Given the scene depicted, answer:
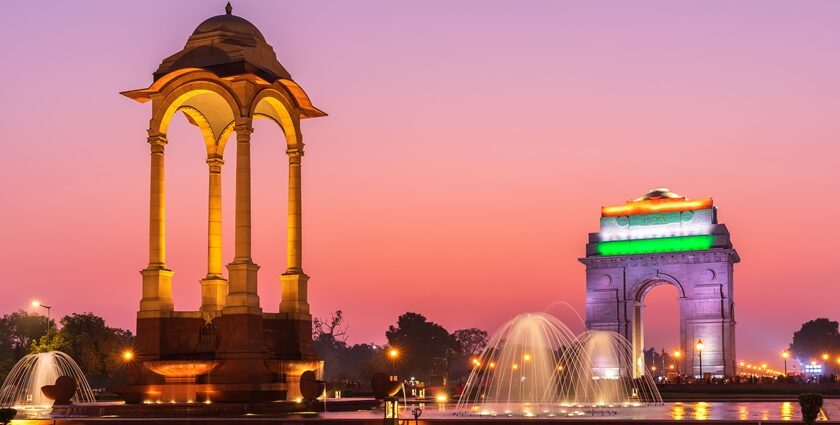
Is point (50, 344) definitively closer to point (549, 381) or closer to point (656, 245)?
point (549, 381)

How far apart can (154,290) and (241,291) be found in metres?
3.19

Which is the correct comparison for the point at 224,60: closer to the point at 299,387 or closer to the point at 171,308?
the point at 171,308

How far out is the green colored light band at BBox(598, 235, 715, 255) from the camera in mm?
96250

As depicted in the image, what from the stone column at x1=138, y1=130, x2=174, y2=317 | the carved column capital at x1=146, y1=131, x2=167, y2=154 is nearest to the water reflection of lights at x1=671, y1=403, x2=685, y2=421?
the stone column at x1=138, y1=130, x2=174, y2=317

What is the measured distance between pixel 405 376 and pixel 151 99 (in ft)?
373

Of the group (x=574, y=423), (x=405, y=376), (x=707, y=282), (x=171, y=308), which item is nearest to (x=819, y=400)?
(x=574, y=423)

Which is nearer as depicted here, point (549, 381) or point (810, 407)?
point (810, 407)

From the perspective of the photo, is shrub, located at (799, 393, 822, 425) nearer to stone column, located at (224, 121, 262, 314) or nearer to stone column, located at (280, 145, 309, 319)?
stone column, located at (224, 121, 262, 314)

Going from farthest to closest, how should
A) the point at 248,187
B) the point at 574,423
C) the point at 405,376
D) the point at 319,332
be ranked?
the point at 405,376 < the point at 319,332 < the point at 248,187 < the point at 574,423

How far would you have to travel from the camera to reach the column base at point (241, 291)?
36438mm

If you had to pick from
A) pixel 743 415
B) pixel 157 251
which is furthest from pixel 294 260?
pixel 743 415

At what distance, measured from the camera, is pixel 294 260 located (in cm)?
3956

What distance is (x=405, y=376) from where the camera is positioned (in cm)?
14900

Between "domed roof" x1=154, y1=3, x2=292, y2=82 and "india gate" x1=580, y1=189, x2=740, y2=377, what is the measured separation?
199 ft
